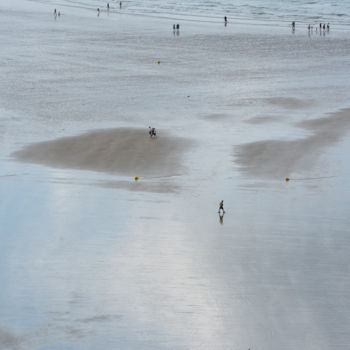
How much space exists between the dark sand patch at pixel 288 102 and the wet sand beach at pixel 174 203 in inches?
7.7

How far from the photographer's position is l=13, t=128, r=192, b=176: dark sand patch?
2954 centimetres

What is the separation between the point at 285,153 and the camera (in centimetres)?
3112

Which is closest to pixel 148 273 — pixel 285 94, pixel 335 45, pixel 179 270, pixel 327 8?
pixel 179 270

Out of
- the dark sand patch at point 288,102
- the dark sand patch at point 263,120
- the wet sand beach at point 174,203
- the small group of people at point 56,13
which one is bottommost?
the wet sand beach at point 174,203

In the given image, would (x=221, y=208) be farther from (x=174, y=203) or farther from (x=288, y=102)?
(x=288, y=102)

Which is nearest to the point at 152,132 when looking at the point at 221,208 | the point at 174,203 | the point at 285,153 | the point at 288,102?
the point at 285,153

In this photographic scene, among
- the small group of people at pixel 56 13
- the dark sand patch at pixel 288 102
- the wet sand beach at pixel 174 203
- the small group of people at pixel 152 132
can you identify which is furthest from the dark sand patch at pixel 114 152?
the small group of people at pixel 56 13

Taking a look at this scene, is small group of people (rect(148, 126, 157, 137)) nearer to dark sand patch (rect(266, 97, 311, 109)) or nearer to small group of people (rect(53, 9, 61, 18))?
dark sand patch (rect(266, 97, 311, 109))

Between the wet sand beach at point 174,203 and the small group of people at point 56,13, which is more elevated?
the small group of people at point 56,13

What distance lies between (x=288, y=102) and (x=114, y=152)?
13.7m

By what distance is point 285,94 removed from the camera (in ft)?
140

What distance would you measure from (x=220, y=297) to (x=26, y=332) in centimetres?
515

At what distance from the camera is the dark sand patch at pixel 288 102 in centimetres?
3981

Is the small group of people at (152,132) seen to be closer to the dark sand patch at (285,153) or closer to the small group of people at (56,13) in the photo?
the dark sand patch at (285,153)
